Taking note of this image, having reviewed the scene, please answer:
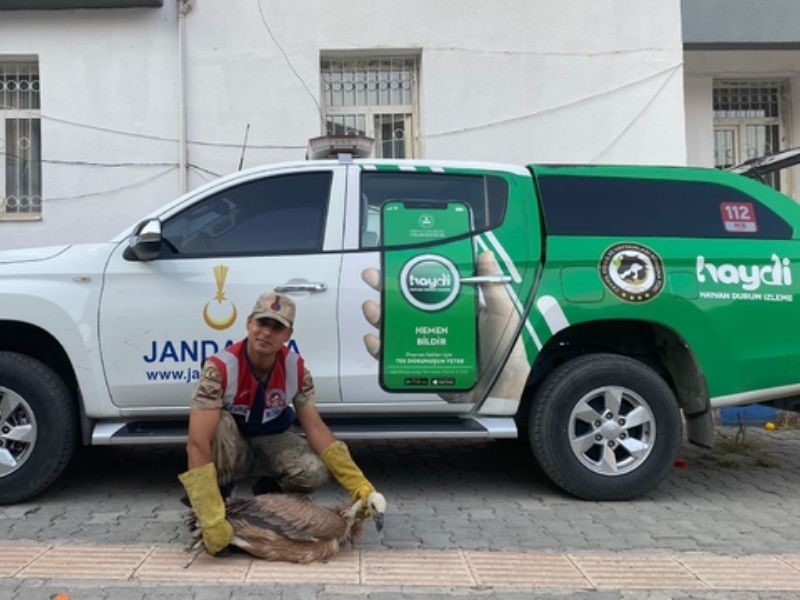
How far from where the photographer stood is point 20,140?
8117 mm

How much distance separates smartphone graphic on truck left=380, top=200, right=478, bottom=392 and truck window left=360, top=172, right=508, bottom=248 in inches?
9.5

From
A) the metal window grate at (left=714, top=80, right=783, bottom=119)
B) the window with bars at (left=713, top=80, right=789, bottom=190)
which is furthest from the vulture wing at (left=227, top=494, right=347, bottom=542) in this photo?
the metal window grate at (left=714, top=80, right=783, bottom=119)

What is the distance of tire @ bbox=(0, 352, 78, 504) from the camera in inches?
173

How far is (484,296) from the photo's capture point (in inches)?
180

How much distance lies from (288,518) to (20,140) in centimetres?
622

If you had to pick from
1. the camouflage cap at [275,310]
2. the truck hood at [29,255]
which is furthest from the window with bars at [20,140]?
the camouflage cap at [275,310]

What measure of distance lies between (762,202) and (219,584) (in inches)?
150

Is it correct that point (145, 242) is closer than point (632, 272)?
Yes

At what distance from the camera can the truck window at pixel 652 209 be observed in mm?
4758

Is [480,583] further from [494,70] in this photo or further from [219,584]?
[494,70]

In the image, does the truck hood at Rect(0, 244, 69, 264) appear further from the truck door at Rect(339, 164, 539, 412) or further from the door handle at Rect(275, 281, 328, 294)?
the truck door at Rect(339, 164, 539, 412)

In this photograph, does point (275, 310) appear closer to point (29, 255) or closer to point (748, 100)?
point (29, 255)

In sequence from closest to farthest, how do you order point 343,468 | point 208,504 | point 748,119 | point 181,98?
point 208,504, point 343,468, point 181,98, point 748,119

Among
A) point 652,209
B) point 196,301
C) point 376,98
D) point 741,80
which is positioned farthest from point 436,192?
point 741,80
